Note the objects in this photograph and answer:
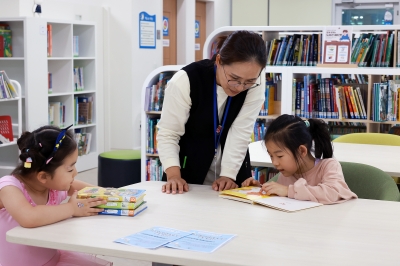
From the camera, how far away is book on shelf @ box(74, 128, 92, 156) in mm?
6645

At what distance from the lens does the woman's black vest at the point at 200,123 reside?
2.33 metres

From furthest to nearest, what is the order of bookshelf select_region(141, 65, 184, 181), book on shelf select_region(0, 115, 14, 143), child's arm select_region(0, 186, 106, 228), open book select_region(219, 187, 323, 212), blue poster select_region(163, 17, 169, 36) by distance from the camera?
blue poster select_region(163, 17, 169, 36)
book on shelf select_region(0, 115, 14, 143)
bookshelf select_region(141, 65, 184, 181)
open book select_region(219, 187, 323, 212)
child's arm select_region(0, 186, 106, 228)

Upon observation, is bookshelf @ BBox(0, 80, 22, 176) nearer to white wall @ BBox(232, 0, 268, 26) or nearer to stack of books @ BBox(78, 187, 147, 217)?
stack of books @ BBox(78, 187, 147, 217)

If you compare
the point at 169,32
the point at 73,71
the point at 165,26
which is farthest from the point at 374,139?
the point at 169,32

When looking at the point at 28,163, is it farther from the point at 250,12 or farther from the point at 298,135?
the point at 250,12

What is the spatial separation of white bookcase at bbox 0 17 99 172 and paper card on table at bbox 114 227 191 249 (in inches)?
156

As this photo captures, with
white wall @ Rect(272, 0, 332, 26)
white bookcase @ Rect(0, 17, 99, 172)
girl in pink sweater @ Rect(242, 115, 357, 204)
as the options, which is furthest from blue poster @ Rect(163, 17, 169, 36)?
girl in pink sweater @ Rect(242, 115, 357, 204)

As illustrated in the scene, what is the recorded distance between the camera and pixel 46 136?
78.4 inches

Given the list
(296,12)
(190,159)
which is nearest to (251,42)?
(190,159)

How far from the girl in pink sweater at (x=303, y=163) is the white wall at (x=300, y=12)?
7.95 m

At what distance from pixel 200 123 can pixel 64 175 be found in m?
0.62

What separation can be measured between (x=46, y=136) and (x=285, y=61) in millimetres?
3683

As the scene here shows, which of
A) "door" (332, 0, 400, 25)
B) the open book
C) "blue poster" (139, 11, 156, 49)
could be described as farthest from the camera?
"door" (332, 0, 400, 25)

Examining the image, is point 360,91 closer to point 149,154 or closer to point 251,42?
point 149,154
